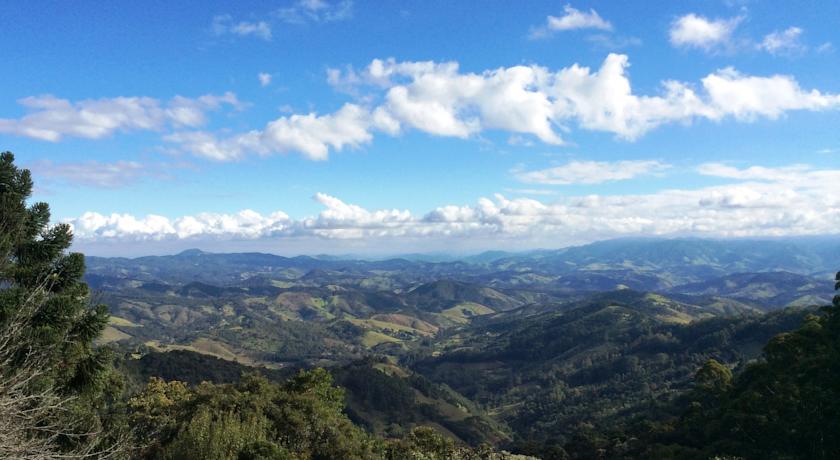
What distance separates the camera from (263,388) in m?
58.0

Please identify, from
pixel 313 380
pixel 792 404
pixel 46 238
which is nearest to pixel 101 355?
pixel 46 238

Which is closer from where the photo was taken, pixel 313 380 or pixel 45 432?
pixel 45 432

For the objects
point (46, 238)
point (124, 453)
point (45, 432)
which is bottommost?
point (124, 453)

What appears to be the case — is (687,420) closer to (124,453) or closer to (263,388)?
(263,388)

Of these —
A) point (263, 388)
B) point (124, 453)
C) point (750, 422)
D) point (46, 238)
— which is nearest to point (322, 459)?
point (263, 388)

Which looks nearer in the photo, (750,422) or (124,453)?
(124,453)

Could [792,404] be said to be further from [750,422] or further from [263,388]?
[263,388]

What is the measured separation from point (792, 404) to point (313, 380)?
60661mm

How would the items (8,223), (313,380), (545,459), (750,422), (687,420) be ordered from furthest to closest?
1. (545,459)
2. (687,420)
3. (313,380)
4. (750,422)
5. (8,223)

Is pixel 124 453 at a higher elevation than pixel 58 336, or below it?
below

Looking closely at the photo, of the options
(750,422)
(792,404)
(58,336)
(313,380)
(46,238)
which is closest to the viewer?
(58,336)

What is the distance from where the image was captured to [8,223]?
30875mm

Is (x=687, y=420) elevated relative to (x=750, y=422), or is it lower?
lower

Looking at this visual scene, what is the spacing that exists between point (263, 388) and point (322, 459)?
14789 millimetres
